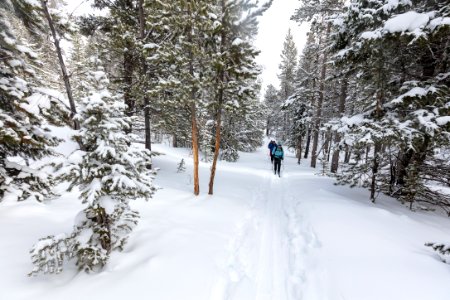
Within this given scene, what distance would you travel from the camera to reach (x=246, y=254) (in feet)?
17.9

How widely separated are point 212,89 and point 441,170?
8386mm

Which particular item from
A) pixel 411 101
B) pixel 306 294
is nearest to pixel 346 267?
pixel 306 294

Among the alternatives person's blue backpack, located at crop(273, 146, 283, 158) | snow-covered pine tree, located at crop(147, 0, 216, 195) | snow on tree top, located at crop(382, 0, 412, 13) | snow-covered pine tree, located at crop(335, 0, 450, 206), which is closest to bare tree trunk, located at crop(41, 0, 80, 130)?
snow-covered pine tree, located at crop(147, 0, 216, 195)

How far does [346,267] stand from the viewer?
181 inches

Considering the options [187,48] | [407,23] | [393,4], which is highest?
[393,4]

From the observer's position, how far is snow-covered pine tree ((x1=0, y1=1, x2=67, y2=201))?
19.4ft

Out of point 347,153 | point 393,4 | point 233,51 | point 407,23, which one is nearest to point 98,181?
point 233,51

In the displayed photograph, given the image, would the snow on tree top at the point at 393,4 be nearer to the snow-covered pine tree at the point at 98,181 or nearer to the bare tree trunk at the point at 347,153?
the bare tree trunk at the point at 347,153

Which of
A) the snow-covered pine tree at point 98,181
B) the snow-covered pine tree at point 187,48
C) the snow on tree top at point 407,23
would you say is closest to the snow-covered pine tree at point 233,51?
the snow-covered pine tree at point 187,48

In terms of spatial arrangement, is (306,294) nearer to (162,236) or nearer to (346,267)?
(346,267)

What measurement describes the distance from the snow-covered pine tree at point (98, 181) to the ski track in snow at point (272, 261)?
2197mm

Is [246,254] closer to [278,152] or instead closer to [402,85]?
[402,85]

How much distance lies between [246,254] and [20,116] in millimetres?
6814

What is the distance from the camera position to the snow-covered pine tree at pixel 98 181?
4023 millimetres
